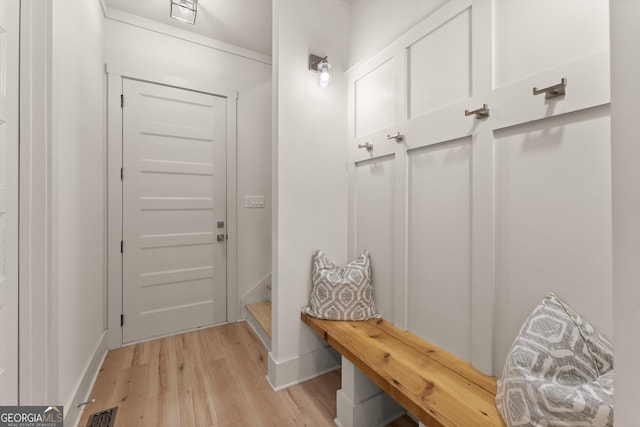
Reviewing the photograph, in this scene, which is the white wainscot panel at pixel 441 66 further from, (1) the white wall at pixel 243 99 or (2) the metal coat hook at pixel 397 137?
(1) the white wall at pixel 243 99

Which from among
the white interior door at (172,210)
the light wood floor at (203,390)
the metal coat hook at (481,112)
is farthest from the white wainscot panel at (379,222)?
the white interior door at (172,210)

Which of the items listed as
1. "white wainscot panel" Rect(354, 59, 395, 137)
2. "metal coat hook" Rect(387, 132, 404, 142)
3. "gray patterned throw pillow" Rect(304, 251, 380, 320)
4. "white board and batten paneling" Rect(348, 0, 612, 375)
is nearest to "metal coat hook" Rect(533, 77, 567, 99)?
"white board and batten paneling" Rect(348, 0, 612, 375)

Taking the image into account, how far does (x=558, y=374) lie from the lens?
2.63 ft

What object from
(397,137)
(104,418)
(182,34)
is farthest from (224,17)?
(104,418)

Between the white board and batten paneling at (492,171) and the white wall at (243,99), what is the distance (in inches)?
56.9

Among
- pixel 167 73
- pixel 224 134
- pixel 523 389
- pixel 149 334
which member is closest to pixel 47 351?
Result: pixel 149 334

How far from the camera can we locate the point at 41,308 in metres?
1.11

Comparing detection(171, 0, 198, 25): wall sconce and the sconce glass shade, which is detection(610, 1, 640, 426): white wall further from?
detection(171, 0, 198, 25): wall sconce

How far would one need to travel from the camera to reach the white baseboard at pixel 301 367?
1.72 m

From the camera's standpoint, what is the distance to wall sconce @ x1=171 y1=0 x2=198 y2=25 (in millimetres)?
2121

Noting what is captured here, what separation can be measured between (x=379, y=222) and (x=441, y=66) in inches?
35.9

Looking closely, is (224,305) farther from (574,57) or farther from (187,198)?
(574,57)

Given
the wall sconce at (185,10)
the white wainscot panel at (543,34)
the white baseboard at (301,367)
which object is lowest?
the white baseboard at (301,367)

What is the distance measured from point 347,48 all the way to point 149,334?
9.36ft
